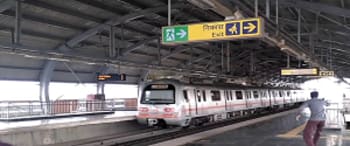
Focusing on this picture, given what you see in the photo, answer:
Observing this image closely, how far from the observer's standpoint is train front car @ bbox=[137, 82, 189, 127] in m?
15.8

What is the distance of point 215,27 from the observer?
9922 mm

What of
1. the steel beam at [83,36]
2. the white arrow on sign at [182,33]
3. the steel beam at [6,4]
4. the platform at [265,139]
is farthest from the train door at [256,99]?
the steel beam at [6,4]

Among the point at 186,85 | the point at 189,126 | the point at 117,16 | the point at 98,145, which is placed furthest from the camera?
the point at 117,16

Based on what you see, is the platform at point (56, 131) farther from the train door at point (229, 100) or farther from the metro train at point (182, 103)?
the train door at point (229, 100)

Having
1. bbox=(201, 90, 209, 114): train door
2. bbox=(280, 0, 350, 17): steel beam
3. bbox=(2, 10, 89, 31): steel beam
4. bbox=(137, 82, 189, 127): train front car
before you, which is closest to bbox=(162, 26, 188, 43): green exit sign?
bbox=(280, 0, 350, 17): steel beam

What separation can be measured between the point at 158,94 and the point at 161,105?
0.62m

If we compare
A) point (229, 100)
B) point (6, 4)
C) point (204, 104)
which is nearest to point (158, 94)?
point (204, 104)

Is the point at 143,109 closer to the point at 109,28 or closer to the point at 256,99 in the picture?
the point at 109,28

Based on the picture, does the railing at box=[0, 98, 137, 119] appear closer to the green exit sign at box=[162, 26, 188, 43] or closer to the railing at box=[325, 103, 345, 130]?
the green exit sign at box=[162, 26, 188, 43]

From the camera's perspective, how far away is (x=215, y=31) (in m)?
9.91

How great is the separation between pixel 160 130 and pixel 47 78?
976 cm

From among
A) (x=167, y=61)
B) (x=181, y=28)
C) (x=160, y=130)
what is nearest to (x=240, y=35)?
(x=181, y=28)

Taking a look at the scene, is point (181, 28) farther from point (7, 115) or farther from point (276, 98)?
point (276, 98)

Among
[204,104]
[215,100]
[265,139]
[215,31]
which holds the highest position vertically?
[215,31]
